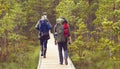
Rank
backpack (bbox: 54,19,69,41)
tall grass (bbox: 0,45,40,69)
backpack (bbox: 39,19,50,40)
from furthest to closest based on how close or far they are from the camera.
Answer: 1. tall grass (bbox: 0,45,40,69)
2. backpack (bbox: 39,19,50,40)
3. backpack (bbox: 54,19,69,41)

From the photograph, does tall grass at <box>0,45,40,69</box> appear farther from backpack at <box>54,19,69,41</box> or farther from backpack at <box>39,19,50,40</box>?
backpack at <box>54,19,69,41</box>

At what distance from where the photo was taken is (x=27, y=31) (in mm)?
32812

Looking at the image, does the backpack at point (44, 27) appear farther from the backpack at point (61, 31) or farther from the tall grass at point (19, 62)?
the tall grass at point (19, 62)

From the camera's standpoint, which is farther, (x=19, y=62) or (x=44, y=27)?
(x=19, y=62)

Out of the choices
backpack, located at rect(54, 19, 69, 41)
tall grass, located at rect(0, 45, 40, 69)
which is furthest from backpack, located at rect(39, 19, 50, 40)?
tall grass, located at rect(0, 45, 40, 69)

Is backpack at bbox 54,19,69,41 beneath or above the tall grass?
above

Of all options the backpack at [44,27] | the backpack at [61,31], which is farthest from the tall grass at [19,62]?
the backpack at [61,31]

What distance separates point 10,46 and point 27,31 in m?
10.4

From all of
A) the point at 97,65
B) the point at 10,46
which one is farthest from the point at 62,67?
the point at 10,46

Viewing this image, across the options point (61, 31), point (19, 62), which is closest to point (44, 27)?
point (61, 31)

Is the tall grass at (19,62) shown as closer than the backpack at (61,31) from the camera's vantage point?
No

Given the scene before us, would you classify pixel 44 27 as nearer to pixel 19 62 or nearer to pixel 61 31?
pixel 61 31

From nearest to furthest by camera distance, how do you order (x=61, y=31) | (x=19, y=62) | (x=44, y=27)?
(x=61, y=31) → (x=44, y=27) → (x=19, y=62)

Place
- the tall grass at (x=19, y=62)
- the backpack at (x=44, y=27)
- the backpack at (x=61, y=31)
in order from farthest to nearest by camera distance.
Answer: the tall grass at (x=19, y=62) → the backpack at (x=44, y=27) → the backpack at (x=61, y=31)
